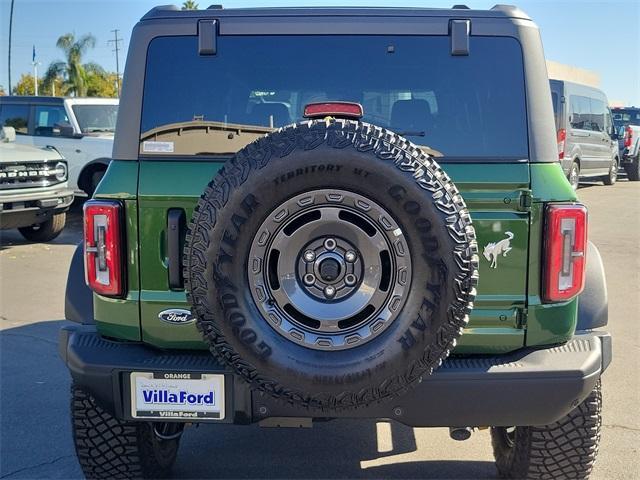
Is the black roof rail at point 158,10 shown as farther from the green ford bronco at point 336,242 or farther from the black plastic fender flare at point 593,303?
the black plastic fender flare at point 593,303

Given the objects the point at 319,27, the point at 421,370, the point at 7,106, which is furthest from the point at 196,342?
the point at 7,106

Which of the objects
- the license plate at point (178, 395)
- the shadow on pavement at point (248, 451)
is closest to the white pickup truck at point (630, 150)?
the shadow on pavement at point (248, 451)

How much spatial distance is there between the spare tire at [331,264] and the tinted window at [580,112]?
1379 centimetres

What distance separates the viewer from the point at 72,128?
1106 cm

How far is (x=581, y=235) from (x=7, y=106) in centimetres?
1111

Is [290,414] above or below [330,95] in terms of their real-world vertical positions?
below

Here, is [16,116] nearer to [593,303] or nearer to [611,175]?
[593,303]

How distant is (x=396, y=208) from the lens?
242cm

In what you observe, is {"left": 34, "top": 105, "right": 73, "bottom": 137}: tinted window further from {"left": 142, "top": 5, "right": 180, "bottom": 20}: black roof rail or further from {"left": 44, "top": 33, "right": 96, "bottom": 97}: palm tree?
{"left": 44, "top": 33, "right": 96, "bottom": 97}: palm tree

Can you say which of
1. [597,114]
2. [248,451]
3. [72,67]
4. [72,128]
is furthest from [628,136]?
[72,67]

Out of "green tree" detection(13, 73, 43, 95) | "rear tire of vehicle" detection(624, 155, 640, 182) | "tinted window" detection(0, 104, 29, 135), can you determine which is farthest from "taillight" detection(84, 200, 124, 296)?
"green tree" detection(13, 73, 43, 95)

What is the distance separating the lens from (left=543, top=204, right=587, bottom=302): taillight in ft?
8.98

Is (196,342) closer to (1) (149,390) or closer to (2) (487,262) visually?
(1) (149,390)

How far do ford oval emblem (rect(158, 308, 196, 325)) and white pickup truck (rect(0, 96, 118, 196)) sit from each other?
344 inches
